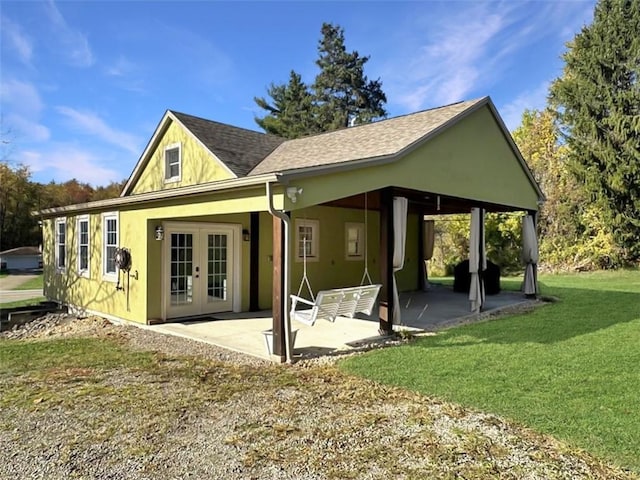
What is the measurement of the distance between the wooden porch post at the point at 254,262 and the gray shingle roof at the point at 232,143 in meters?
1.26

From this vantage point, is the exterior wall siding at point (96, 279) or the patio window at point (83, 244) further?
the patio window at point (83, 244)

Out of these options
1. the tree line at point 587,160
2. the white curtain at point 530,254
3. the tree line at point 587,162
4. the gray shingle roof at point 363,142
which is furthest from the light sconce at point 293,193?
the tree line at point 587,160

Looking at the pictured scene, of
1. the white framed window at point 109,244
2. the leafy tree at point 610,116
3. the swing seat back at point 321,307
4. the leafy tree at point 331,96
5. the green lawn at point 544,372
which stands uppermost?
the leafy tree at point 331,96

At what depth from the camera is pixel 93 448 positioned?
3.71m

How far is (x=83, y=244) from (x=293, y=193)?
7.85 m

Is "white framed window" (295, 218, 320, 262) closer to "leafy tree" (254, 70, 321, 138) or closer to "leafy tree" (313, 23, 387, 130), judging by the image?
"leafy tree" (254, 70, 321, 138)

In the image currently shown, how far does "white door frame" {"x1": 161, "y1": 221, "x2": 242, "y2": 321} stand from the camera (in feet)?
31.6

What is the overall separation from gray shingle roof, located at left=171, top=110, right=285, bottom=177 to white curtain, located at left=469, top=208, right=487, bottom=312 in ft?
18.9

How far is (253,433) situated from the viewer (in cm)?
402

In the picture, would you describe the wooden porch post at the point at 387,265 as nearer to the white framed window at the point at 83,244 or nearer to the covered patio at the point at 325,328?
the covered patio at the point at 325,328

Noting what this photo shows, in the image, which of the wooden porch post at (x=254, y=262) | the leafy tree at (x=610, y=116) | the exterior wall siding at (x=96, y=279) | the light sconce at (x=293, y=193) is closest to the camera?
the light sconce at (x=293, y=193)

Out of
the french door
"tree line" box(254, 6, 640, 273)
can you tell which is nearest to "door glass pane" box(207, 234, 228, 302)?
the french door

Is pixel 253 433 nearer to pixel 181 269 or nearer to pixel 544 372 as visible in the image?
pixel 544 372

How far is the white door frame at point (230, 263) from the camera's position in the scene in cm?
962
